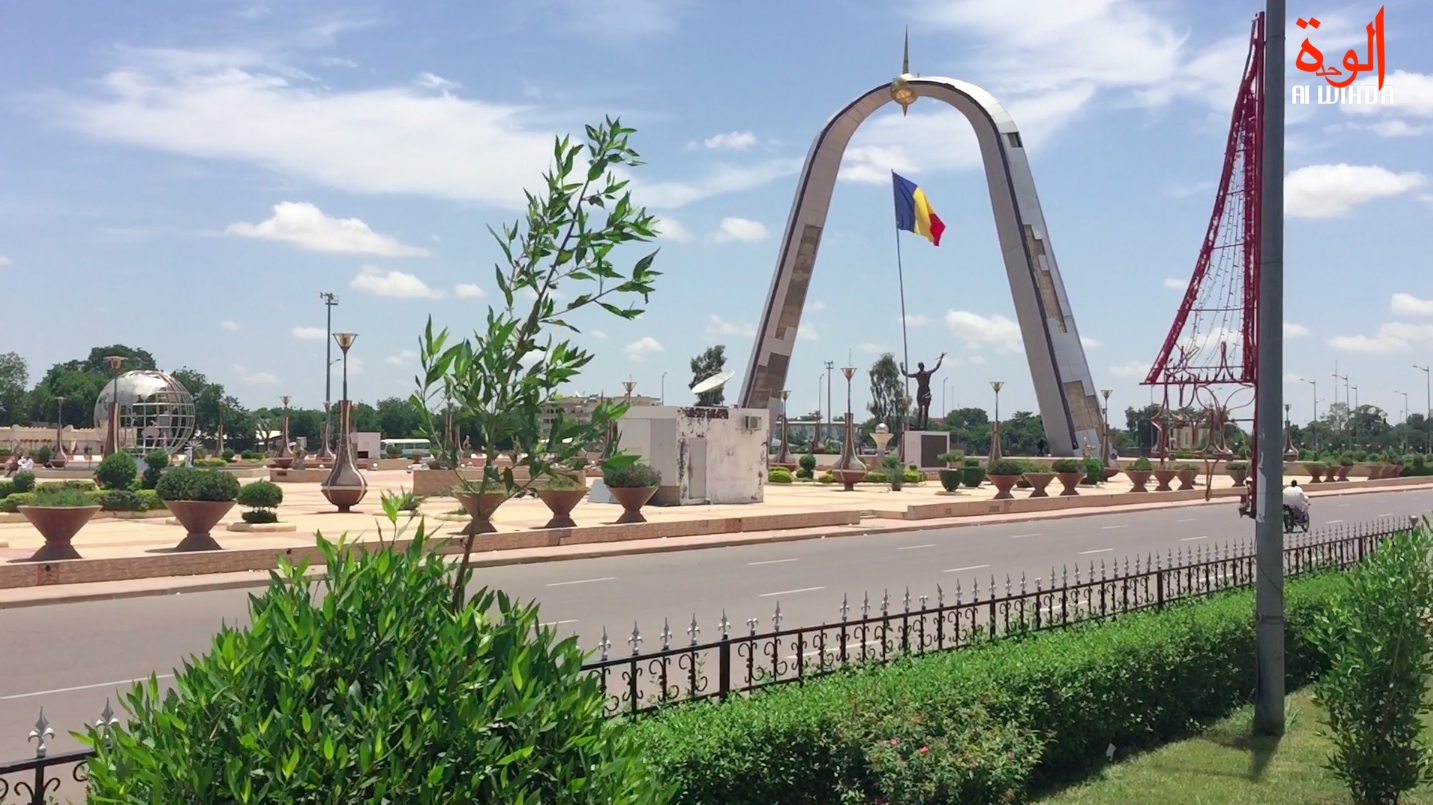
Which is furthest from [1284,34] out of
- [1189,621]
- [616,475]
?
[616,475]

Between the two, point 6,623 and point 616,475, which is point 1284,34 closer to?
point 6,623

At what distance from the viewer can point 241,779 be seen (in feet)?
8.45

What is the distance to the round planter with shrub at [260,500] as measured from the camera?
23.4 metres

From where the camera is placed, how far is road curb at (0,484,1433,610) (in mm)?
14305

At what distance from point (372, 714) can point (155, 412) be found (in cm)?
6450

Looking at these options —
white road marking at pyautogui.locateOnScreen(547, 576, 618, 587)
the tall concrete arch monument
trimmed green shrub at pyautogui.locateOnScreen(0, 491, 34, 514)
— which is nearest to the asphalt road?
white road marking at pyautogui.locateOnScreen(547, 576, 618, 587)

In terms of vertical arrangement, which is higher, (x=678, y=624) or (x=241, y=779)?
(x=241, y=779)

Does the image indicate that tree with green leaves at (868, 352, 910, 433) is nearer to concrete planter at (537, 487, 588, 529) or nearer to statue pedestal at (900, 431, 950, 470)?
statue pedestal at (900, 431, 950, 470)

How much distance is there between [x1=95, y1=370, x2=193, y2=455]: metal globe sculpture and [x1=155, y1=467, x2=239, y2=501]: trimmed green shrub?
39376mm

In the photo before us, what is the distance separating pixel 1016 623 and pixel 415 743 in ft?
21.8

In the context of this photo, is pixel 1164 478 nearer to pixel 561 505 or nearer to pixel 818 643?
pixel 561 505

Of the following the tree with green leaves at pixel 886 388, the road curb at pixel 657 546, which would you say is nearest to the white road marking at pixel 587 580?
the road curb at pixel 657 546

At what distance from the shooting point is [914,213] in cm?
5181

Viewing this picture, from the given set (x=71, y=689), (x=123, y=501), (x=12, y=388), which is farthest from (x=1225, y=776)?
(x=12, y=388)
